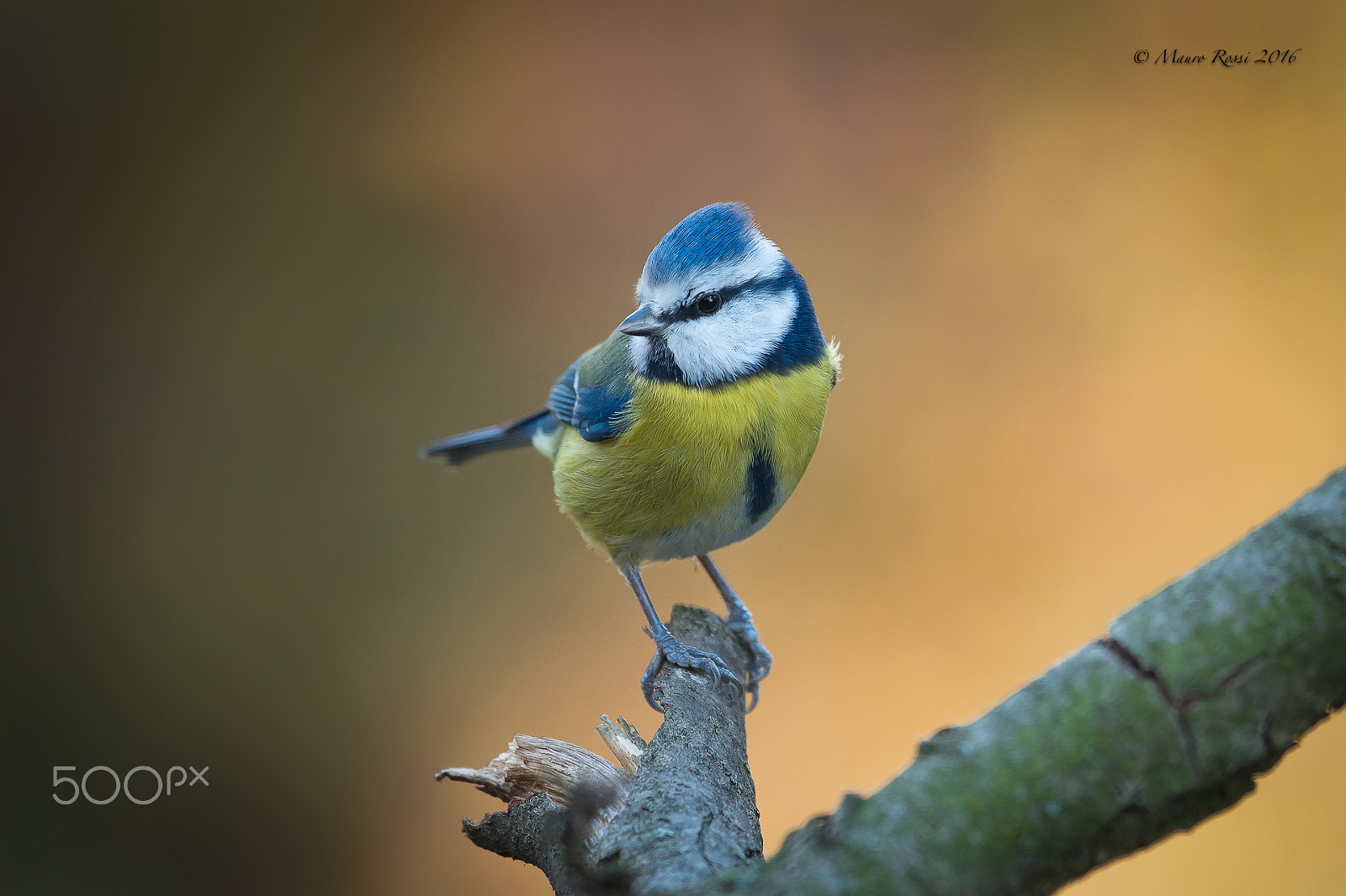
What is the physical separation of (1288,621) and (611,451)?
1.24 meters

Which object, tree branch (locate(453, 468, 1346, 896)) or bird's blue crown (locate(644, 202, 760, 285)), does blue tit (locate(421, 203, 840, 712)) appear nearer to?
bird's blue crown (locate(644, 202, 760, 285))

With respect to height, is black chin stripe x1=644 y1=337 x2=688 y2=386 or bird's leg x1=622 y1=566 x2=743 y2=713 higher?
black chin stripe x1=644 y1=337 x2=688 y2=386

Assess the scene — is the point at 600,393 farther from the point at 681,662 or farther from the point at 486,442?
the point at 486,442

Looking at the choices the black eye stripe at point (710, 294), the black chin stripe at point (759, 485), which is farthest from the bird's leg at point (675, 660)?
the black eye stripe at point (710, 294)

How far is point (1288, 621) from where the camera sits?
62cm

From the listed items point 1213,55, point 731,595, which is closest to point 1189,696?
point 731,595

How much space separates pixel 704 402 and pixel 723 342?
107 millimetres

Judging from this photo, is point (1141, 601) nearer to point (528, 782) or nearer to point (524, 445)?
point (528, 782)

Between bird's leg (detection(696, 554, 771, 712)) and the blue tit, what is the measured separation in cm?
27

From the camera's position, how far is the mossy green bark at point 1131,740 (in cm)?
62

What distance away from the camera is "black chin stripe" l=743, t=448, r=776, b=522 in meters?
1.65

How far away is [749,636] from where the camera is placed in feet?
6.62

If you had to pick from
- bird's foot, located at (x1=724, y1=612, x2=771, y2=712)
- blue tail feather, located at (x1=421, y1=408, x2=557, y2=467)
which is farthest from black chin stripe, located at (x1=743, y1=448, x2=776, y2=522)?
blue tail feather, located at (x1=421, y1=408, x2=557, y2=467)

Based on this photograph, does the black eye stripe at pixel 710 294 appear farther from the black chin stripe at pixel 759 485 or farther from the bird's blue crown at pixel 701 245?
the black chin stripe at pixel 759 485
